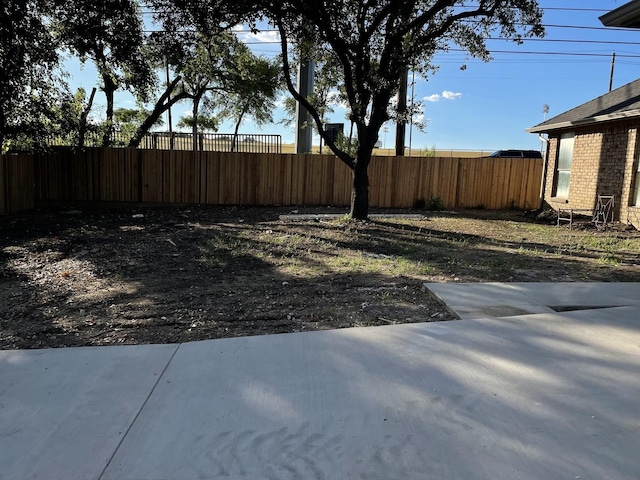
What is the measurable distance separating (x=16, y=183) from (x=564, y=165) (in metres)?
16.8

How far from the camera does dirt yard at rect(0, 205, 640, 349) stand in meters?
5.05

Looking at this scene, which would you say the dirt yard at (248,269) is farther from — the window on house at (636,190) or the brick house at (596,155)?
the brick house at (596,155)

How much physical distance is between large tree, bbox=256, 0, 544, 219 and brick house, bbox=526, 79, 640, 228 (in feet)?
12.1

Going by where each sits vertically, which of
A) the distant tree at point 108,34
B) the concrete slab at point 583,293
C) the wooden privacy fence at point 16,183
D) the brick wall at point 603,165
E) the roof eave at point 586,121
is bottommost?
the concrete slab at point 583,293

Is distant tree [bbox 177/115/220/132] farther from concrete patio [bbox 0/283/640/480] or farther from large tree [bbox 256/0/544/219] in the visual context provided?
concrete patio [bbox 0/283/640/480]

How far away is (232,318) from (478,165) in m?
14.3

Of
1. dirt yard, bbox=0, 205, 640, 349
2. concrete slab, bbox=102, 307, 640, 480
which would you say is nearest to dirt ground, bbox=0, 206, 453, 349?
dirt yard, bbox=0, 205, 640, 349

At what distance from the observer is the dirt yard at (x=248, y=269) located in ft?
16.6

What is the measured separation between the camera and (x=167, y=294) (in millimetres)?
6086

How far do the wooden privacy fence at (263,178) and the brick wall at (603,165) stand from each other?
268 centimetres

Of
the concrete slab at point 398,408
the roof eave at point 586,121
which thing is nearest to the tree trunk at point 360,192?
the roof eave at point 586,121

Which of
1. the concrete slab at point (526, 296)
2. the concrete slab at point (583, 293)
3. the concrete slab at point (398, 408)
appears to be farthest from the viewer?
the concrete slab at point (583, 293)

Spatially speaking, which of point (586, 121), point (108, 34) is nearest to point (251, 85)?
point (108, 34)

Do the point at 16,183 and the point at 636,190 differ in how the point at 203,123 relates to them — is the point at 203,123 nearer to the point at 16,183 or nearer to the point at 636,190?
the point at 16,183
